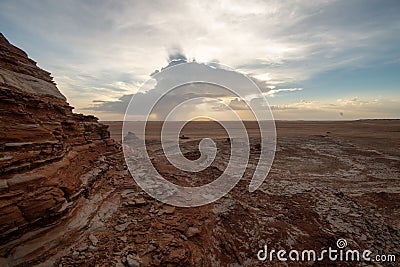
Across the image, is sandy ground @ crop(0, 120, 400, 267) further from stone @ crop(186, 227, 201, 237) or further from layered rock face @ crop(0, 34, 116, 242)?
layered rock face @ crop(0, 34, 116, 242)

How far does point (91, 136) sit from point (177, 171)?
14.0 ft

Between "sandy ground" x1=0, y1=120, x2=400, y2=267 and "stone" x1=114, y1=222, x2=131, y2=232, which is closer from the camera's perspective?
"sandy ground" x1=0, y1=120, x2=400, y2=267

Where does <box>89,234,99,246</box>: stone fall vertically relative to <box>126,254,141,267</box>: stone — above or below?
above

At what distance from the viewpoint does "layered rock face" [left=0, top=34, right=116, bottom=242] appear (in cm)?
450

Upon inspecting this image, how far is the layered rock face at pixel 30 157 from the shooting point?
14.8 ft

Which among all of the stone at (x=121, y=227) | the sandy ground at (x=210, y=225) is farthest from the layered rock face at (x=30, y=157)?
the stone at (x=121, y=227)

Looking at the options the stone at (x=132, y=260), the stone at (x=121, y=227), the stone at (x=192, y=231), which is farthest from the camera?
the stone at (x=192, y=231)

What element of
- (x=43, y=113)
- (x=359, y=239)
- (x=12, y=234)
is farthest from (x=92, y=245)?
(x=359, y=239)

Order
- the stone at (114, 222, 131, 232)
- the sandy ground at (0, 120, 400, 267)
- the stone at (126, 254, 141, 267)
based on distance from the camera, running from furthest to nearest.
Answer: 1. the stone at (114, 222, 131, 232)
2. the sandy ground at (0, 120, 400, 267)
3. the stone at (126, 254, 141, 267)

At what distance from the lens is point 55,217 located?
16.5 feet

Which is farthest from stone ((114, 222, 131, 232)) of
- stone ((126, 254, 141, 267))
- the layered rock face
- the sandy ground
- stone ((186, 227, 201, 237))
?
stone ((186, 227, 201, 237))

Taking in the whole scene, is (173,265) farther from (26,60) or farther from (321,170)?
(321,170)

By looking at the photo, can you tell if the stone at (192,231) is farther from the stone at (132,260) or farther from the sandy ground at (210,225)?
the stone at (132,260)

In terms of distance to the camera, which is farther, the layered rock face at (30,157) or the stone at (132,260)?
the stone at (132,260)
